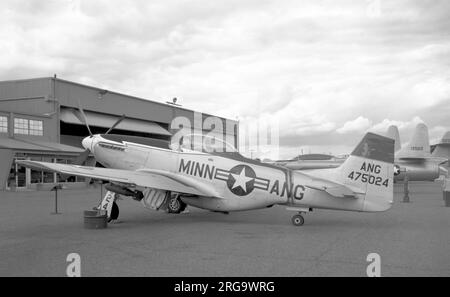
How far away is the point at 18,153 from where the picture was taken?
2989 cm

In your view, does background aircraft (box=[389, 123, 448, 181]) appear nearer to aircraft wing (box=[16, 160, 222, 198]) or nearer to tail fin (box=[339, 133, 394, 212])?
tail fin (box=[339, 133, 394, 212])

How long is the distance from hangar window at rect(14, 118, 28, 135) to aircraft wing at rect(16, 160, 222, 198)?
75.8ft

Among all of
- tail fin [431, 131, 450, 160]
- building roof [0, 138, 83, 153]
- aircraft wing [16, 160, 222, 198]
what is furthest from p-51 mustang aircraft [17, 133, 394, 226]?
tail fin [431, 131, 450, 160]

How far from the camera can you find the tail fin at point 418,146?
2977 centimetres

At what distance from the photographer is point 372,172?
1105cm

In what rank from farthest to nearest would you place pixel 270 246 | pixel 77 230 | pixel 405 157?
pixel 405 157 < pixel 77 230 < pixel 270 246

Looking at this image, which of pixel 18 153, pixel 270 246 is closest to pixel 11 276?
pixel 270 246

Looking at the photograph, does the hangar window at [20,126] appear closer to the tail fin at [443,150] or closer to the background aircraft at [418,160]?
the background aircraft at [418,160]

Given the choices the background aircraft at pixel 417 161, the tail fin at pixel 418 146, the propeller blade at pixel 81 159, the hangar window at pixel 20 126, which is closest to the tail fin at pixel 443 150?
the background aircraft at pixel 417 161

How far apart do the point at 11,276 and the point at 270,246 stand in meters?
4.45

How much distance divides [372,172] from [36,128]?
97.2ft

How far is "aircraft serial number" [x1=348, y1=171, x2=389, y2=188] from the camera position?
11.0 m

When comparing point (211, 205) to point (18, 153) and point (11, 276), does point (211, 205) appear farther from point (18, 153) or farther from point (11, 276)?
point (18, 153)

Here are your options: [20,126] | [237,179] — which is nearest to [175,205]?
[237,179]
